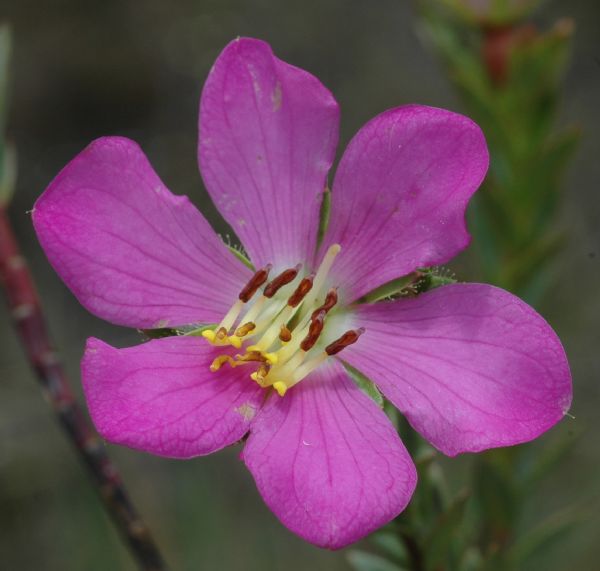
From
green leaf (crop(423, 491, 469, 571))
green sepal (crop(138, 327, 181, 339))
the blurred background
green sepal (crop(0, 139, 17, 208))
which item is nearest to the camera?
green leaf (crop(423, 491, 469, 571))

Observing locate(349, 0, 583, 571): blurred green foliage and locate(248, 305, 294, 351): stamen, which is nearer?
locate(248, 305, 294, 351): stamen

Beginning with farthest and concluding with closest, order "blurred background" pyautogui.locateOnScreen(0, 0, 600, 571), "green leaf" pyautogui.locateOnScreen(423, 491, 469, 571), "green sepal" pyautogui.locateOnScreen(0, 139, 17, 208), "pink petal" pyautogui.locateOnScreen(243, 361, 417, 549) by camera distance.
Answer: "blurred background" pyautogui.locateOnScreen(0, 0, 600, 571) → "green sepal" pyautogui.locateOnScreen(0, 139, 17, 208) → "green leaf" pyautogui.locateOnScreen(423, 491, 469, 571) → "pink petal" pyautogui.locateOnScreen(243, 361, 417, 549)

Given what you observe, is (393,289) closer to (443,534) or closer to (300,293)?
(300,293)

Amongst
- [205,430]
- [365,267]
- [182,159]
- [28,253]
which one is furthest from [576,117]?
[205,430]

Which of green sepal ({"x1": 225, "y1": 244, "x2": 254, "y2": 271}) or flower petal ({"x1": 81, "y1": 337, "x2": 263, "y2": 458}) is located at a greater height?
green sepal ({"x1": 225, "y1": 244, "x2": 254, "y2": 271})

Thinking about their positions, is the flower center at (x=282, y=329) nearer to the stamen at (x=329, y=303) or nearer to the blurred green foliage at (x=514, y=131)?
the stamen at (x=329, y=303)

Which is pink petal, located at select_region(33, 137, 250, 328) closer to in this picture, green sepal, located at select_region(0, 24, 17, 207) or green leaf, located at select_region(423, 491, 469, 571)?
green sepal, located at select_region(0, 24, 17, 207)

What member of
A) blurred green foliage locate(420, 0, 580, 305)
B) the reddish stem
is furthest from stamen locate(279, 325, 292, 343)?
blurred green foliage locate(420, 0, 580, 305)
